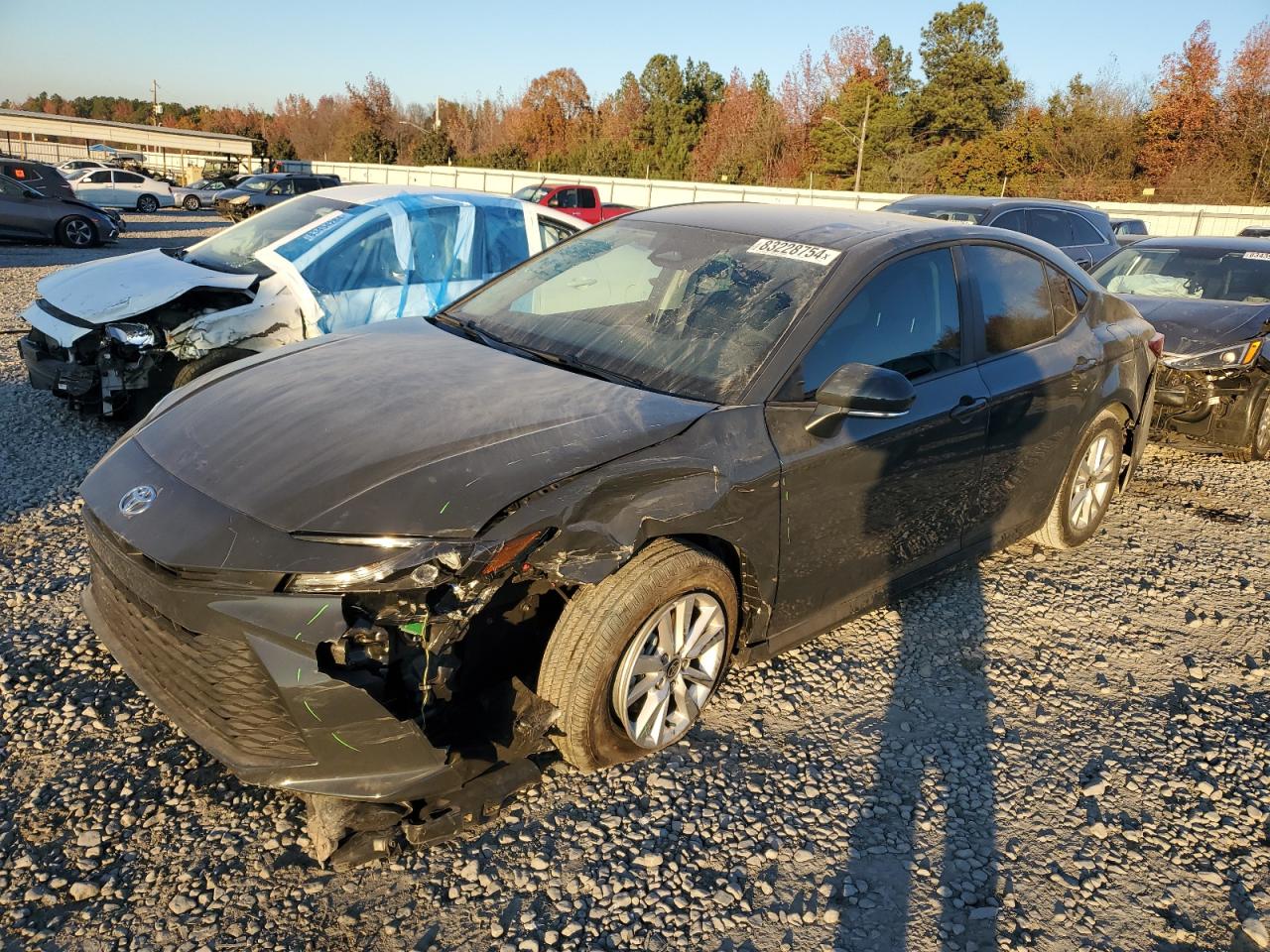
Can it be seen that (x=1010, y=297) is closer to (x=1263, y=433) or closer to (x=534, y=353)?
(x=534, y=353)

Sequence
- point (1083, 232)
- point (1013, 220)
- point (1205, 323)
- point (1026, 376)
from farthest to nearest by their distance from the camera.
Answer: point (1083, 232), point (1013, 220), point (1205, 323), point (1026, 376)

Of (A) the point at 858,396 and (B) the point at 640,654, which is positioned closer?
(B) the point at 640,654

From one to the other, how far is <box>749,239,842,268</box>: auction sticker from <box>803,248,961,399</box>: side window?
7.7 inches

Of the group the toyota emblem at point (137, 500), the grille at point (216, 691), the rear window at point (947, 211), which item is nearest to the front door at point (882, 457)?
the grille at point (216, 691)

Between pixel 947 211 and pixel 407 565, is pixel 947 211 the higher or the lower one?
the higher one

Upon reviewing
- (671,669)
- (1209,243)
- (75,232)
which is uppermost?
(1209,243)

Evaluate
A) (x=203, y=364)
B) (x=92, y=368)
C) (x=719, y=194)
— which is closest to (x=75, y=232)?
(x=92, y=368)

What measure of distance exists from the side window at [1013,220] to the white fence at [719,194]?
10533 mm

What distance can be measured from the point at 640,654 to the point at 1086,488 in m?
3.27

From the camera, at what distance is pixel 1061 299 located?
457 cm

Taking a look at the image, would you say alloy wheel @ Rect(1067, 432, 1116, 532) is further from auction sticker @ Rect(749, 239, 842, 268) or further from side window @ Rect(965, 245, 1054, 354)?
auction sticker @ Rect(749, 239, 842, 268)

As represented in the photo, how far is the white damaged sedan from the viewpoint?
18.7ft

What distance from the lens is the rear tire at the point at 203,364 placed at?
5.66 metres

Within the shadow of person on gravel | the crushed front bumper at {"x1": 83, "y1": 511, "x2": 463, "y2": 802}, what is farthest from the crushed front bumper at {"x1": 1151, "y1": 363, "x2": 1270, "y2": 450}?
the crushed front bumper at {"x1": 83, "y1": 511, "x2": 463, "y2": 802}
